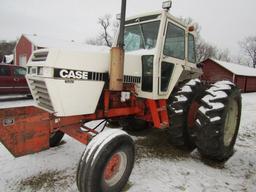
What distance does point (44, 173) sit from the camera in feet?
11.9

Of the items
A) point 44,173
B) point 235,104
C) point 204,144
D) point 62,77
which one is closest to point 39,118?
point 62,77

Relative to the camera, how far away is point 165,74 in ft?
13.8

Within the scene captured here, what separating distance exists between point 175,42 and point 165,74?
712 mm

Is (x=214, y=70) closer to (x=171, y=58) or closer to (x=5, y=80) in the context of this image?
(x=5, y=80)

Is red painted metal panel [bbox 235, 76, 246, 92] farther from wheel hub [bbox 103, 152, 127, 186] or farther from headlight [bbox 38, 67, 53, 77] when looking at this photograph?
headlight [bbox 38, 67, 53, 77]

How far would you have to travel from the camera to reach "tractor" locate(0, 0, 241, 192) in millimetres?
2807

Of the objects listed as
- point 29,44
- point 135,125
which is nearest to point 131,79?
point 135,125

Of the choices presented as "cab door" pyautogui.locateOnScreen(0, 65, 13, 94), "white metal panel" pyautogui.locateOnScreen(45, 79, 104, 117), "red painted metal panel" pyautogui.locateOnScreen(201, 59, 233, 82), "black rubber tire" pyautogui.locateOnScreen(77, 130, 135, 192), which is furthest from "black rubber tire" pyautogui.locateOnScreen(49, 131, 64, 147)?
"red painted metal panel" pyautogui.locateOnScreen(201, 59, 233, 82)

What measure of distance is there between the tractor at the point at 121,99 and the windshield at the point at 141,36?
0.06 feet

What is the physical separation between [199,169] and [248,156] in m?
1.42

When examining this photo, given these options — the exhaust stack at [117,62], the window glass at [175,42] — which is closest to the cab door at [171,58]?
the window glass at [175,42]

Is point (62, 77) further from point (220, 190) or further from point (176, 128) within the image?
point (220, 190)

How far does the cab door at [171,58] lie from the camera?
13.4 feet

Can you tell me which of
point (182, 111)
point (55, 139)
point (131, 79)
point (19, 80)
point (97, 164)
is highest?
point (131, 79)
